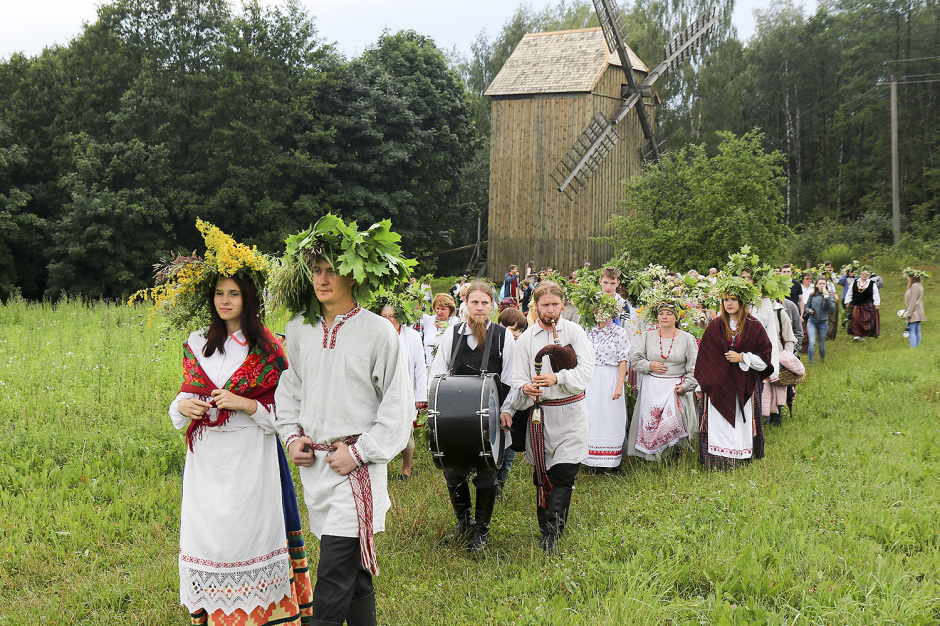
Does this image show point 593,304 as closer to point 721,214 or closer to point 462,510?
point 462,510

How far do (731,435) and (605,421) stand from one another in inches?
49.8

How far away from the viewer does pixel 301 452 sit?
355 centimetres

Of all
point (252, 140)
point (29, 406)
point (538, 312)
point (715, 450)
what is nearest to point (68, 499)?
point (29, 406)

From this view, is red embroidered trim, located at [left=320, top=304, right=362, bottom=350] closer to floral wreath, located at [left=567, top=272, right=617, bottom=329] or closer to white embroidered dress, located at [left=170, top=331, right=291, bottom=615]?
white embroidered dress, located at [left=170, top=331, right=291, bottom=615]

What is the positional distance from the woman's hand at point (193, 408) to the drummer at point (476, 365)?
6.67 feet

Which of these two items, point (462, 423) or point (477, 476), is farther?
point (477, 476)

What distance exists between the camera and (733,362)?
24.0ft

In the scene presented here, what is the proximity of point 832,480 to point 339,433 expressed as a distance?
15.5 feet

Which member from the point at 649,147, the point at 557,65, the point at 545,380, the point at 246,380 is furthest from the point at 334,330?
the point at 649,147

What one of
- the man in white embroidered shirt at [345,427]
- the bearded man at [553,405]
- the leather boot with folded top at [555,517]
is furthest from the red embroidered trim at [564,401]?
the man in white embroidered shirt at [345,427]

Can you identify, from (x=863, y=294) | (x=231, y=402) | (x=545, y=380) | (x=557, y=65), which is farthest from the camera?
(x=557, y=65)

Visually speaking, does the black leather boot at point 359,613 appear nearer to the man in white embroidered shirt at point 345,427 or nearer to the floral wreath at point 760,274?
the man in white embroidered shirt at point 345,427

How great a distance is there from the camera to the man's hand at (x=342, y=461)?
136 inches

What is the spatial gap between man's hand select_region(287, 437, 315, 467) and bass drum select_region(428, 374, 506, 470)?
5.40 ft
